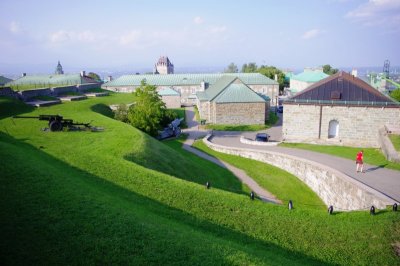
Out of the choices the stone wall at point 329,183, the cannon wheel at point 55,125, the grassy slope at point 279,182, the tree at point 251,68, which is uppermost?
the tree at point 251,68

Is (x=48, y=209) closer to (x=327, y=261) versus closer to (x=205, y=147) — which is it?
(x=327, y=261)

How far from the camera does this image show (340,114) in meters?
27.9

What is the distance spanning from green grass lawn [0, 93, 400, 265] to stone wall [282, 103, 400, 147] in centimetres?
1667

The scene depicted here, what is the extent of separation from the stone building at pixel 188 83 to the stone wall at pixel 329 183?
142ft

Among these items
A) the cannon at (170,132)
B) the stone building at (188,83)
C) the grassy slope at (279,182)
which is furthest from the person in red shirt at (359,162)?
the stone building at (188,83)

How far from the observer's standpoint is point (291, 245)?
10578 millimetres

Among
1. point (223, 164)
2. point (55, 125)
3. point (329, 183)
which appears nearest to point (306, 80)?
point (223, 164)

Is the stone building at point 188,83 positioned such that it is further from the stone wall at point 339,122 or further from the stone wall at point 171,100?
the stone wall at point 339,122

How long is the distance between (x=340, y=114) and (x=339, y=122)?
71cm

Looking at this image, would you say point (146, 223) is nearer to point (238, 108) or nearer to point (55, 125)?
point (55, 125)

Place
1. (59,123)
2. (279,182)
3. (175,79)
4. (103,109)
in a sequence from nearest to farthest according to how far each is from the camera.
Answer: (279,182)
(59,123)
(103,109)
(175,79)

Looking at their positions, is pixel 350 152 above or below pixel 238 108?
below

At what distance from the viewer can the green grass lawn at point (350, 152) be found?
2033 cm

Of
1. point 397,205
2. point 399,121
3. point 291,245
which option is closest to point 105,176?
point 291,245
